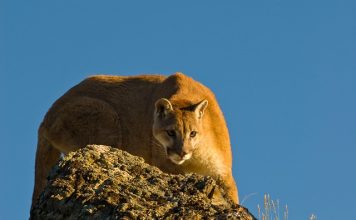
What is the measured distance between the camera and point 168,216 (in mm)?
4395

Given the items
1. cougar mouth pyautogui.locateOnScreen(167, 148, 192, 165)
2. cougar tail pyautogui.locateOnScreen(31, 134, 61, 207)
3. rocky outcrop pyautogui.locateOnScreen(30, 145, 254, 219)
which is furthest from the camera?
cougar tail pyautogui.locateOnScreen(31, 134, 61, 207)

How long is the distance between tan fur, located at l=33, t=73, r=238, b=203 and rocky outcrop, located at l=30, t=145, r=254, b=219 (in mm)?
6995

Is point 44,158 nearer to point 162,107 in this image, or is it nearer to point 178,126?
point 162,107

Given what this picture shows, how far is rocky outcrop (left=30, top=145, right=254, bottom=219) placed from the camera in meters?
4.42

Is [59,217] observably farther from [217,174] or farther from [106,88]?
[106,88]

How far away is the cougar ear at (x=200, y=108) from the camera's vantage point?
12.7 m

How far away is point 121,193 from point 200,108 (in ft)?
27.1

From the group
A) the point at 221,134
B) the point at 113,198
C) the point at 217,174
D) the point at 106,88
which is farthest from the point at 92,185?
the point at 106,88

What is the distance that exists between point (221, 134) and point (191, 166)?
0.99 metres

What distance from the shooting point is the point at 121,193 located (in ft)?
15.0

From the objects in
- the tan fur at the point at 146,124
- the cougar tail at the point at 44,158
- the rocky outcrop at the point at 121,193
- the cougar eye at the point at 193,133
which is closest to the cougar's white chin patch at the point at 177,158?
the tan fur at the point at 146,124

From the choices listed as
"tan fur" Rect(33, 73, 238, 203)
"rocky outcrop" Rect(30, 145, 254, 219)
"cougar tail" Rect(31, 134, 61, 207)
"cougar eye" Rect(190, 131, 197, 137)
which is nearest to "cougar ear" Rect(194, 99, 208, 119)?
"tan fur" Rect(33, 73, 238, 203)

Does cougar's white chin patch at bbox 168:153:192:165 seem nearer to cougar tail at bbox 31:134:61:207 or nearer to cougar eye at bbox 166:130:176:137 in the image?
cougar eye at bbox 166:130:176:137

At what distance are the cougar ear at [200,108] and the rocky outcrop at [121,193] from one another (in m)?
7.50
